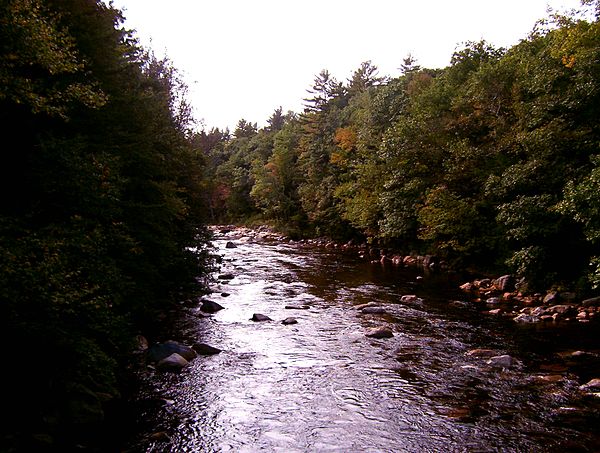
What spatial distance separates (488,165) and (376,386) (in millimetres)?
14876

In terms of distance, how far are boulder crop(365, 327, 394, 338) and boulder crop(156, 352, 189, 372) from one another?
16.4 feet

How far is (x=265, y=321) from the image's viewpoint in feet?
46.1

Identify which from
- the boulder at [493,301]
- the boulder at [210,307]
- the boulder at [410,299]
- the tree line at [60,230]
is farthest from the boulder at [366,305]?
the tree line at [60,230]

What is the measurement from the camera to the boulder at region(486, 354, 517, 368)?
9781 millimetres

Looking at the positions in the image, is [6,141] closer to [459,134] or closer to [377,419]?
[377,419]

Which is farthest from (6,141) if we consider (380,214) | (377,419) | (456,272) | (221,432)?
(380,214)

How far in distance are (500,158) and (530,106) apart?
2648mm

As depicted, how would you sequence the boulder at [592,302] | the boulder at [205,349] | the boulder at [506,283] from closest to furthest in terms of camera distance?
1. the boulder at [205,349]
2. the boulder at [592,302]
3. the boulder at [506,283]

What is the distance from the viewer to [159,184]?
488 inches

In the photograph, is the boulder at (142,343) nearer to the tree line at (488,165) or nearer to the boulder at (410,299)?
the boulder at (410,299)

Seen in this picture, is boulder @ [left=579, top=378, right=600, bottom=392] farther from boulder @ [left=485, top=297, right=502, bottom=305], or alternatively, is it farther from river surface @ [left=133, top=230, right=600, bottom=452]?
boulder @ [left=485, top=297, right=502, bottom=305]

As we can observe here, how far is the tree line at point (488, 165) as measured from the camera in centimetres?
1541

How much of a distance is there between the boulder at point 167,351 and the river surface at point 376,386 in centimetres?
35

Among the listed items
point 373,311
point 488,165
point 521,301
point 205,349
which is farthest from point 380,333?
point 488,165
